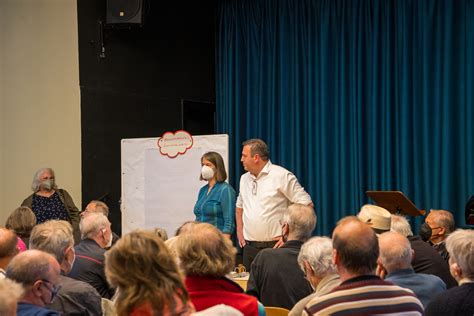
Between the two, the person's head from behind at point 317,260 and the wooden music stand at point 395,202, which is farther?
the wooden music stand at point 395,202

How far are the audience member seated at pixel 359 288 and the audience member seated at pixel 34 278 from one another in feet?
3.43

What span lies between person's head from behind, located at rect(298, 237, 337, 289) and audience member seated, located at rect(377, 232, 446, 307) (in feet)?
1.08

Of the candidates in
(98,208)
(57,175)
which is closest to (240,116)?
(57,175)

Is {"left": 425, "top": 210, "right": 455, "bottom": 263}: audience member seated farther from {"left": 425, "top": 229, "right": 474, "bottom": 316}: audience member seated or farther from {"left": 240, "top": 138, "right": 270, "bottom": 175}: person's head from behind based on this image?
{"left": 425, "top": 229, "right": 474, "bottom": 316}: audience member seated

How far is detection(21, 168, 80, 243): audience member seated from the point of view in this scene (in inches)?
278

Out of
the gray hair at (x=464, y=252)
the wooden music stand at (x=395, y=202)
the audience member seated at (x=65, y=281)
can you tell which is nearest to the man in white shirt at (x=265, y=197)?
the wooden music stand at (x=395, y=202)

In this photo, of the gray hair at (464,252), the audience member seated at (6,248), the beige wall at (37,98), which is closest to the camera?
the gray hair at (464,252)

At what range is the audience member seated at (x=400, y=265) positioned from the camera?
3533 millimetres

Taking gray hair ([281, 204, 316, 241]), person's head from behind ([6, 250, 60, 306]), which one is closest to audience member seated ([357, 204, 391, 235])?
gray hair ([281, 204, 316, 241])

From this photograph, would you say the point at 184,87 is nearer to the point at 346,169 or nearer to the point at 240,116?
the point at 240,116

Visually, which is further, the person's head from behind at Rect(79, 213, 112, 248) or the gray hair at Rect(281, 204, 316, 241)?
the person's head from behind at Rect(79, 213, 112, 248)

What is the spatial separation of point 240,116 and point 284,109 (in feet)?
2.21

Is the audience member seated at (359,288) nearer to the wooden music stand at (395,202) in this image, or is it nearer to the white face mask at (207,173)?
the white face mask at (207,173)

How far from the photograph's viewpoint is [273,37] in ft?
31.2
